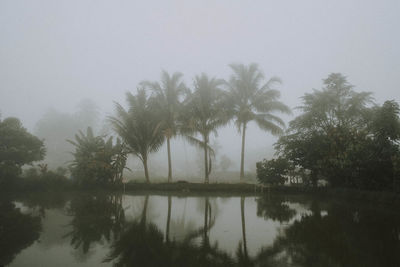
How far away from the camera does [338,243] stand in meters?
4.82

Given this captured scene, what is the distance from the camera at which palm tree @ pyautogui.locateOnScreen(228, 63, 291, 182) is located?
1731cm

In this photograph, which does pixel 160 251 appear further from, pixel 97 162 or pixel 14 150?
pixel 14 150

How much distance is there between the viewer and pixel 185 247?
15.1 ft

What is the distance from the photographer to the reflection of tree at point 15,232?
14.0 ft

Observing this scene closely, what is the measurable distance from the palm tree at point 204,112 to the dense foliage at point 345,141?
4.30 meters

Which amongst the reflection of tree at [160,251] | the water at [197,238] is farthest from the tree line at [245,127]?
the reflection of tree at [160,251]

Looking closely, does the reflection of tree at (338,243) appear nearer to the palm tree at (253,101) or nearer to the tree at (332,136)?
the tree at (332,136)

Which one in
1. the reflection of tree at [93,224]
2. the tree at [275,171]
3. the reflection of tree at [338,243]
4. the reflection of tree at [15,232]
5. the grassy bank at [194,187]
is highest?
the tree at [275,171]

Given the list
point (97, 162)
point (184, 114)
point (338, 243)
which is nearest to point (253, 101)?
point (184, 114)

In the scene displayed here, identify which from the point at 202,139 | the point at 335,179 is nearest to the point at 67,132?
the point at 202,139

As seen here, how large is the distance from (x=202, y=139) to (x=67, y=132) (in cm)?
3440

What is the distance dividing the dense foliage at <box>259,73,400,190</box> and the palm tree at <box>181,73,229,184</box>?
430cm

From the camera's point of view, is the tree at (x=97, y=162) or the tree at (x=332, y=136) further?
the tree at (x=97, y=162)

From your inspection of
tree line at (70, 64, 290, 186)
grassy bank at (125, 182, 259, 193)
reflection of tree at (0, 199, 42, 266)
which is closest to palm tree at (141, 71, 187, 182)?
tree line at (70, 64, 290, 186)
